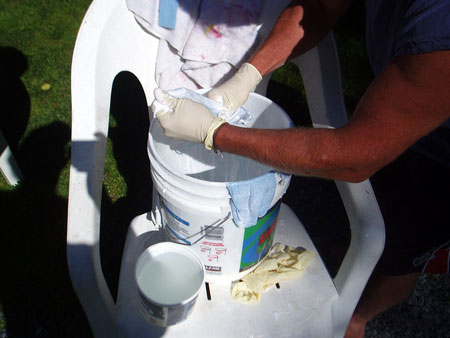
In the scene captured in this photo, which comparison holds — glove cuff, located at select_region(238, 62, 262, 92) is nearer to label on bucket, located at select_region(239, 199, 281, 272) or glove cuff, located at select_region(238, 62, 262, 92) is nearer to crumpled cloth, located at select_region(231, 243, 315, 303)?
label on bucket, located at select_region(239, 199, 281, 272)

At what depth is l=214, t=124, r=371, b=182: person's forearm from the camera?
0.82 m

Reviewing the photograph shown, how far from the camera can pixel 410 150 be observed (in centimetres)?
119

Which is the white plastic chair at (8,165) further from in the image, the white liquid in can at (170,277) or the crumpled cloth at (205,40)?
the white liquid in can at (170,277)

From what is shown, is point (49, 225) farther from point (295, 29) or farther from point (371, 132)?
point (371, 132)

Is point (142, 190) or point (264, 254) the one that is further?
point (142, 190)

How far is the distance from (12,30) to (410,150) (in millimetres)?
2399

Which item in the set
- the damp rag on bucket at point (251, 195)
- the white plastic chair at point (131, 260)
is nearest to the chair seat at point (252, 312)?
the white plastic chair at point (131, 260)

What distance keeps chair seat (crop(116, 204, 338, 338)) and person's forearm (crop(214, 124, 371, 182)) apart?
0.35m

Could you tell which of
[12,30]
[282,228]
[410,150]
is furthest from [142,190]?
[12,30]

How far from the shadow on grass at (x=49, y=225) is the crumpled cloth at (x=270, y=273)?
23.5 inches

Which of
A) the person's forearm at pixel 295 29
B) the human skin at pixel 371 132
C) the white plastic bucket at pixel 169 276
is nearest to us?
the human skin at pixel 371 132

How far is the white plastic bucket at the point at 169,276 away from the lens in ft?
3.07

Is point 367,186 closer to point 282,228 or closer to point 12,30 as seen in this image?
point 282,228

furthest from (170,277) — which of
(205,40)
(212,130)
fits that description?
(205,40)
